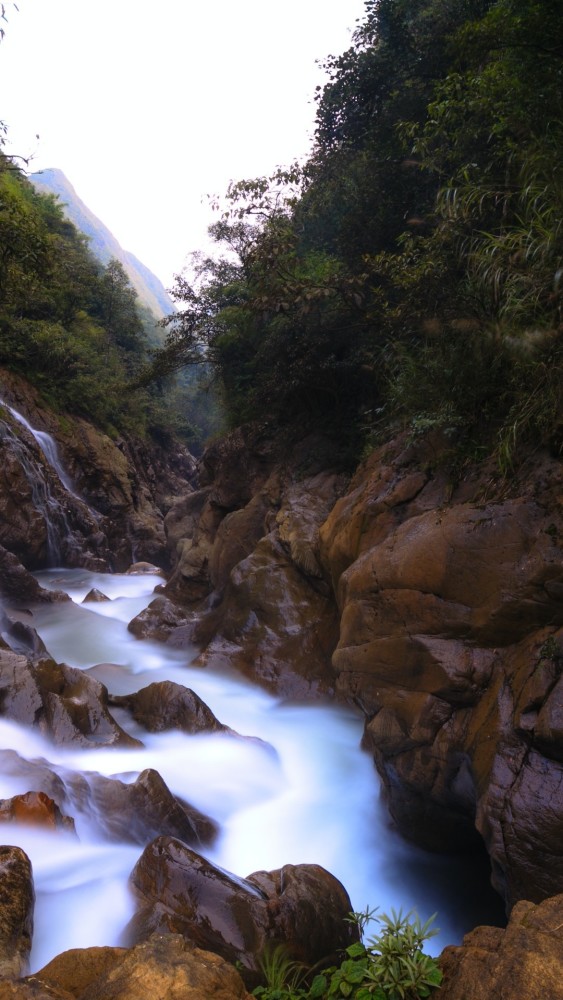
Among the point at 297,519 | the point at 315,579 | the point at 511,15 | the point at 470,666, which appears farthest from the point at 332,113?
the point at 470,666

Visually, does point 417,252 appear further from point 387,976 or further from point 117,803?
point 387,976

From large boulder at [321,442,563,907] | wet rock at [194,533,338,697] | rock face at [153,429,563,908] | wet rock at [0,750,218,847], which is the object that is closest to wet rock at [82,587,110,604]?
wet rock at [194,533,338,697]

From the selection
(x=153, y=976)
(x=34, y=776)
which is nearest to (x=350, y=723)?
(x=34, y=776)

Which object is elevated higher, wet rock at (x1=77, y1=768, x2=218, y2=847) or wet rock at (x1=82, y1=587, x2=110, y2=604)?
wet rock at (x1=77, y1=768, x2=218, y2=847)

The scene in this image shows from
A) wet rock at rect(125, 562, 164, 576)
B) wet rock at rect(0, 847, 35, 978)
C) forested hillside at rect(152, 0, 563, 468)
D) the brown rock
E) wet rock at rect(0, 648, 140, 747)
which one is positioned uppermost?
forested hillside at rect(152, 0, 563, 468)

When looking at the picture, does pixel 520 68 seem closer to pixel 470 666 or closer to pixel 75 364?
pixel 470 666

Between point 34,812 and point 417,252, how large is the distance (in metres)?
7.05

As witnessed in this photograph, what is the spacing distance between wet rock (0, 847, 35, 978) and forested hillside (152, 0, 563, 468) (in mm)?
4127

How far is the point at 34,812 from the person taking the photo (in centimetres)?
406

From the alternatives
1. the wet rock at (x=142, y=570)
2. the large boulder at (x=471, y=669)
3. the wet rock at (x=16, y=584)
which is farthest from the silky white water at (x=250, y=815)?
the wet rock at (x=142, y=570)

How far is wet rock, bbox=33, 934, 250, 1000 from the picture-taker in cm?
210

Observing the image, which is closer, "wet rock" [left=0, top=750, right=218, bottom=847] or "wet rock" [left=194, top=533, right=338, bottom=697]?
"wet rock" [left=0, top=750, right=218, bottom=847]

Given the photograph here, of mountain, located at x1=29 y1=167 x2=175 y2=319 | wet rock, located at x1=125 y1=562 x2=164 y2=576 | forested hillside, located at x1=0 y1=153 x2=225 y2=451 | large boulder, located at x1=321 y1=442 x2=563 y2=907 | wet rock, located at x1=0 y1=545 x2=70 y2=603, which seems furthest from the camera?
mountain, located at x1=29 y1=167 x2=175 y2=319

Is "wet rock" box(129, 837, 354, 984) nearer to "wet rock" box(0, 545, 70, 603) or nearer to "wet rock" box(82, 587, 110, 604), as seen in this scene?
"wet rock" box(0, 545, 70, 603)
